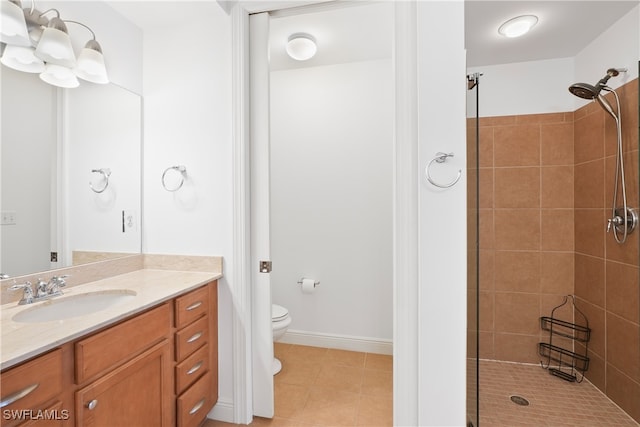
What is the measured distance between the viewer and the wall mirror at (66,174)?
1.28 m

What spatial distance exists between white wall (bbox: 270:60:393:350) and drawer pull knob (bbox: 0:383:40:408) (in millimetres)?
1928

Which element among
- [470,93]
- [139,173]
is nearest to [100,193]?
[139,173]

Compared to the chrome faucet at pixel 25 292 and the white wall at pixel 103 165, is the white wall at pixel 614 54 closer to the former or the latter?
the white wall at pixel 103 165

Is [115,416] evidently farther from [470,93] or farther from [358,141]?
[358,141]

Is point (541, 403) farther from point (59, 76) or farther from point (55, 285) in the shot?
point (59, 76)

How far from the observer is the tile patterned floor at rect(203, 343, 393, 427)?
66.5 inches

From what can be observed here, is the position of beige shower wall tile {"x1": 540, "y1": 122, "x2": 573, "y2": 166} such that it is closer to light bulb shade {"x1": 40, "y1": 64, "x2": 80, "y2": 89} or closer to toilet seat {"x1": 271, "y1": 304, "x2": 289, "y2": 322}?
toilet seat {"x1": 271, "y1": 304, "x2": 289, "y2": 322}

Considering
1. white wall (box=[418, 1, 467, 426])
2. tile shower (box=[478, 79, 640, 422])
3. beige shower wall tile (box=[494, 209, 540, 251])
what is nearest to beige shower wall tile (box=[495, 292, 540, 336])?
tile shower (box=[478, 79, 640, 422])

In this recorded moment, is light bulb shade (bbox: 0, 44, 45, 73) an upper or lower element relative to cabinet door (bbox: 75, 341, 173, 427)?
upper

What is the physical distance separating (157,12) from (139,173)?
0.92 meters

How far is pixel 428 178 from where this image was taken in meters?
1.11

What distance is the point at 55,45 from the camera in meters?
1.37

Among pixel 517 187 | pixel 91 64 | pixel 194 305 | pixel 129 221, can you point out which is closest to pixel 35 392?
pixel 194 305

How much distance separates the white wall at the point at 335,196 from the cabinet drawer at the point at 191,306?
115cm
